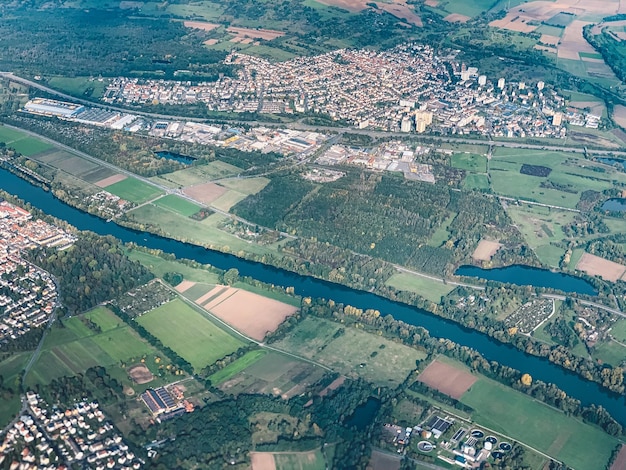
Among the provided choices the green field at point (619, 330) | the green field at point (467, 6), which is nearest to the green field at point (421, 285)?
the green field at point (619, 330)

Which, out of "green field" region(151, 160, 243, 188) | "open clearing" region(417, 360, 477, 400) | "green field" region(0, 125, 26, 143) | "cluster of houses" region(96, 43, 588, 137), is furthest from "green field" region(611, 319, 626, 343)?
"green field" region(0, 125, 26, 143)

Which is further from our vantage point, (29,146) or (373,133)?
(373,133)

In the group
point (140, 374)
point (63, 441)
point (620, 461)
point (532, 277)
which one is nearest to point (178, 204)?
point (140, 374)

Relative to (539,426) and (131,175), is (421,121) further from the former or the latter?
(539,426)

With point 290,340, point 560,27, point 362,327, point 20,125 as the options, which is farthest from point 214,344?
point 560,27

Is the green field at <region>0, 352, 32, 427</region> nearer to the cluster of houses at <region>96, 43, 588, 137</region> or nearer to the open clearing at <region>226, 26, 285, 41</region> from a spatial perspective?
the cluster of houses at <region>96, 43, 588, 137</region>

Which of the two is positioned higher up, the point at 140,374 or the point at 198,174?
the point at 198,174
